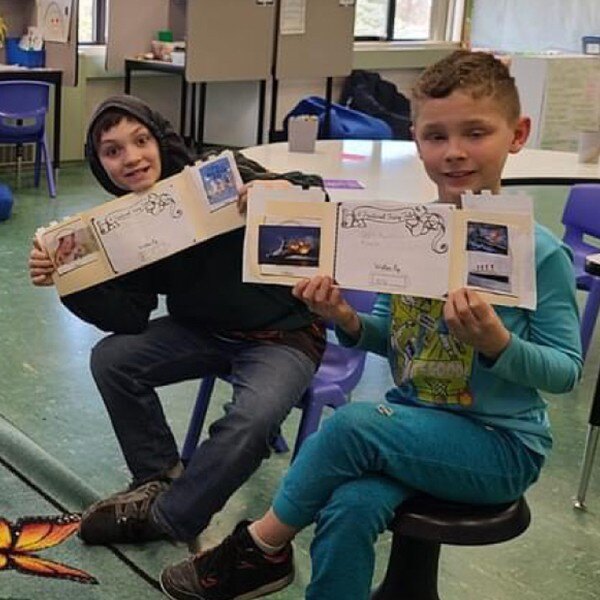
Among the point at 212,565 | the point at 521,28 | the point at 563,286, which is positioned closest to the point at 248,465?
the point at 212,565

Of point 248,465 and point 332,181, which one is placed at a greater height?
point 332,181

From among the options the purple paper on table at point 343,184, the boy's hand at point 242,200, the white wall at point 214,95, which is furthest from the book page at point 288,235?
the white wall at point 214,95

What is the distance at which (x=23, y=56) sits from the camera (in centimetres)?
635

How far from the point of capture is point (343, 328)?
1775 mm

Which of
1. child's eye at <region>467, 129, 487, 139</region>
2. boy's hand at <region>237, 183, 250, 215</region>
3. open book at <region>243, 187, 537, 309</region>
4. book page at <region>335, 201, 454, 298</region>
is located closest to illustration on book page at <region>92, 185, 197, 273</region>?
boy's hand at <region>237, 183, 250, 215</region>

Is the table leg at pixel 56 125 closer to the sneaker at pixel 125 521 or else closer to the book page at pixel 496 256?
the sneaker at pixel 125 521

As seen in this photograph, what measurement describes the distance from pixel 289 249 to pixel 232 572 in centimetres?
63

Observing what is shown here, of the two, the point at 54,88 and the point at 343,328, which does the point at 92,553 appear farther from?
the point at 54,88

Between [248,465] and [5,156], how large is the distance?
200 inches

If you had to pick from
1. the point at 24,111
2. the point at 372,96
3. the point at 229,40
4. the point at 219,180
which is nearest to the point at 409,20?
the point at 372,96

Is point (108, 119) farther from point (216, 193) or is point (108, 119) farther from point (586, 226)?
point (586, 226)

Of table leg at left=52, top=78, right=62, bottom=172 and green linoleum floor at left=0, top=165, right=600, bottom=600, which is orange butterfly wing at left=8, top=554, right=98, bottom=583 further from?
table leg at left=52, top=78, right=62, bottom=172

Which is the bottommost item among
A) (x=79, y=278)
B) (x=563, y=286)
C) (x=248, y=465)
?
(x=248, y=465)

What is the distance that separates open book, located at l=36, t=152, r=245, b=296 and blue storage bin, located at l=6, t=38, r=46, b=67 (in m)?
4.57
